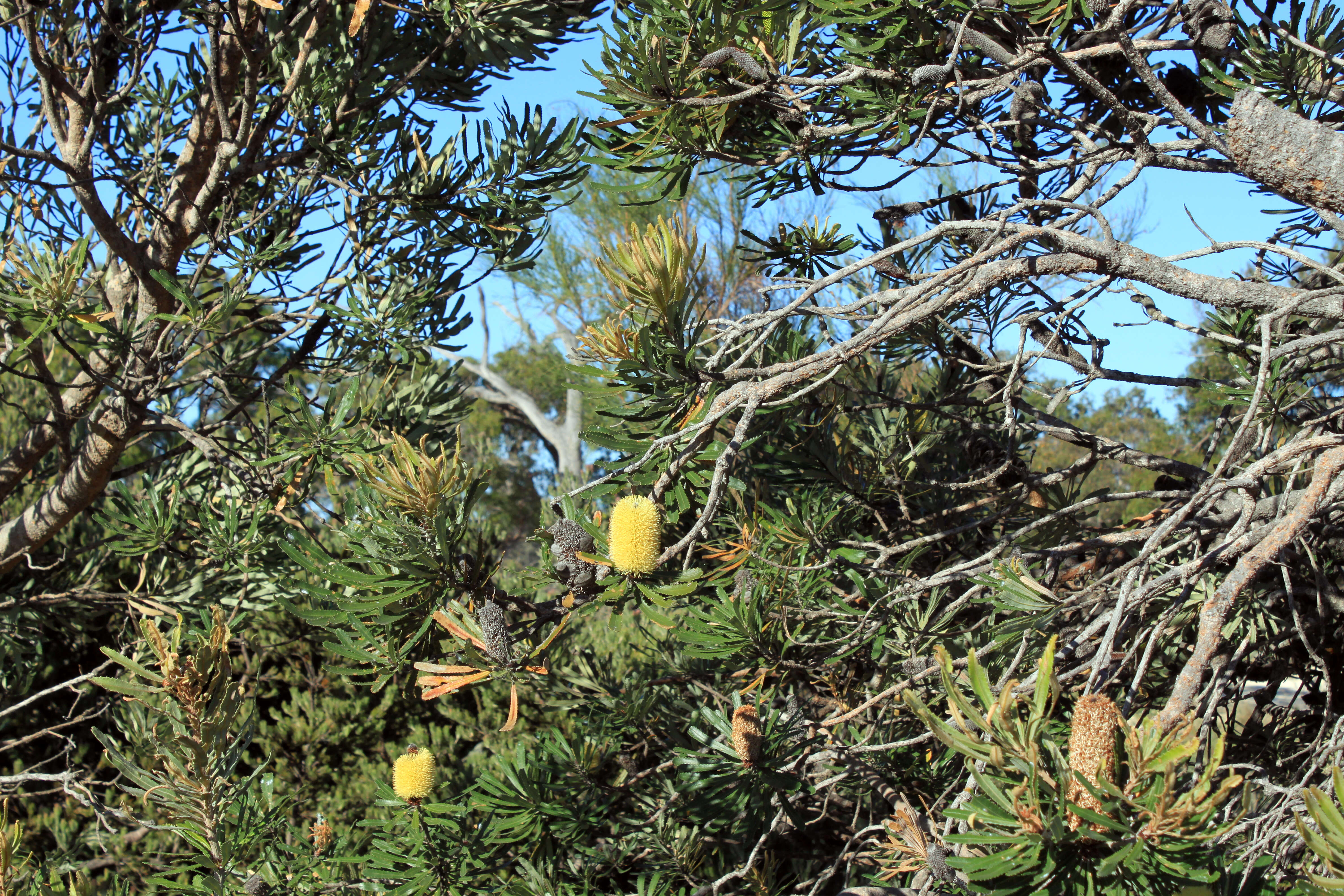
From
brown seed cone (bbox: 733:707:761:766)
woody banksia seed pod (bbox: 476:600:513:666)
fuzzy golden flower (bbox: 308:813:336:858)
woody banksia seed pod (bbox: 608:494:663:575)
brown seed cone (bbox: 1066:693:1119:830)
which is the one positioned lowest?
fuzzy golden flower (bbox: 308:813:336:858)

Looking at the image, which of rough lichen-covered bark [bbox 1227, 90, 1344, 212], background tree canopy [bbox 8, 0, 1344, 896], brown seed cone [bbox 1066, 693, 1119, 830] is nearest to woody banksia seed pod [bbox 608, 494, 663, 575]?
background tree canopy [bbox 8, 0, 1344, 896]

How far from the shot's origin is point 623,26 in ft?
3.87

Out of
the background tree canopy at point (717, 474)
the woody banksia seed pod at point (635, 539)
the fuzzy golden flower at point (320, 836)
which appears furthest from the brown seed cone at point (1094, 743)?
the fuzzy golden flower at point (320, 836)

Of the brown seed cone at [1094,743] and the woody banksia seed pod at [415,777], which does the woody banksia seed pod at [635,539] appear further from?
the woody banksia seed pod at [415,777]

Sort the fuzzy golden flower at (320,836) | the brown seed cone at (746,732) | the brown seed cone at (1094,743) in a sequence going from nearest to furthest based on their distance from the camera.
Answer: the brown seed cone at (1094,743)
the brown seed cone at (746,732)
the fuzzy golden flower at (320,836)

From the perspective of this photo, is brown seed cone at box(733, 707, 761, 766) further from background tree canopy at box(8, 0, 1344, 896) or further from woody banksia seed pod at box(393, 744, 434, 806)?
woody banksia seed pod at box(393, 744, 434, 806)

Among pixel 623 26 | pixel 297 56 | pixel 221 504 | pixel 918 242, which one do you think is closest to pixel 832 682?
pixel 918 242

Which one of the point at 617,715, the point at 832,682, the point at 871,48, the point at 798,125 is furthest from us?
the point at 617,715

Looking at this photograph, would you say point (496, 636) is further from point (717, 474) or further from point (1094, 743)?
point (1094, 743)

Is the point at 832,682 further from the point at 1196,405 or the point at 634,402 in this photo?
the point at 1196,405

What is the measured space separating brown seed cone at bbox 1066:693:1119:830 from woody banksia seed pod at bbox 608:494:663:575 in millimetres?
353

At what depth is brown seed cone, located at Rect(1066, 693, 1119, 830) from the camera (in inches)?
21.3

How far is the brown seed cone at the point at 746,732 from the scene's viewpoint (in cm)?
103

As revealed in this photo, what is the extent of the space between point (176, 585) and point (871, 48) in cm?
168
